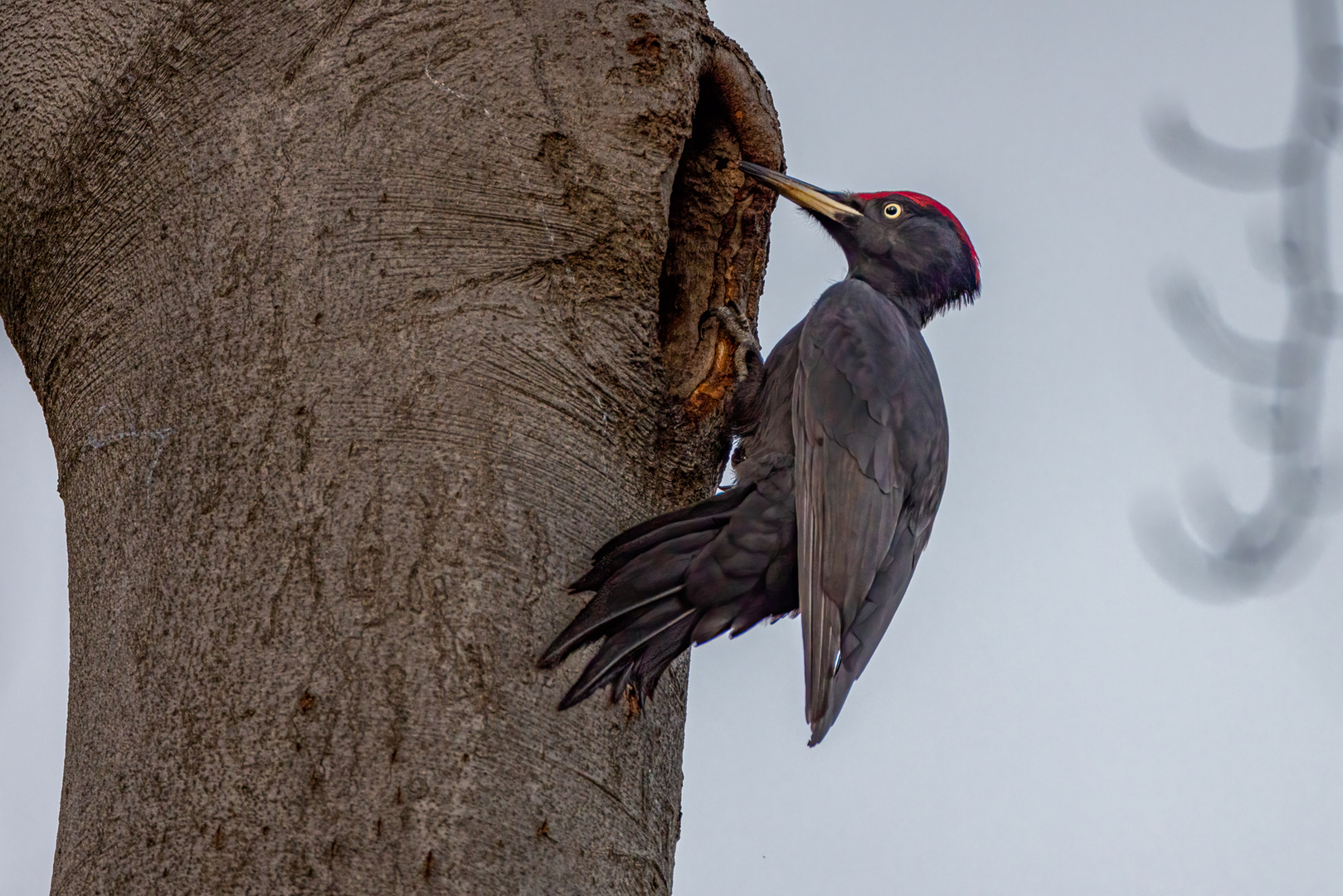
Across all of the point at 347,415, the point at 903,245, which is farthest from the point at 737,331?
the point at 903,245

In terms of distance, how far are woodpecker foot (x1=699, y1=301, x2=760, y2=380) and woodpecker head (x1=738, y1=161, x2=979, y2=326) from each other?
1.05m

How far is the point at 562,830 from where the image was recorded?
1.92 m

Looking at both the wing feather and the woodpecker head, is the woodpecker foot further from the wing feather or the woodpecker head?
→ the woodpecker head

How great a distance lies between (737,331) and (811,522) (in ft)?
1.48

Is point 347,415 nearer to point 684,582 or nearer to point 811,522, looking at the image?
point 684,582

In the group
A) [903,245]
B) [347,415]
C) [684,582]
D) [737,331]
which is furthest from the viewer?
[903,245]

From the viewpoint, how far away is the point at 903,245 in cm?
411

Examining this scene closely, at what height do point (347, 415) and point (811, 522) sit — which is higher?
point (811, 522)

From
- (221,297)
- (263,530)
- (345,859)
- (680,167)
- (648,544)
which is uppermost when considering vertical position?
(680,167)

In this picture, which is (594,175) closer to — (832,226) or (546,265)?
(546,265)

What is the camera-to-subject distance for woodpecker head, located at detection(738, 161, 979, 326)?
4086 mm

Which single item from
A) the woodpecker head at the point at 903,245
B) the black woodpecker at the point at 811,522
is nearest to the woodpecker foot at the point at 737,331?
the black woodpecker at the point at 811,522

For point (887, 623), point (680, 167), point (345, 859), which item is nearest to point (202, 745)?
point (345, 859)

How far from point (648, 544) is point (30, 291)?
1111 millimetres
